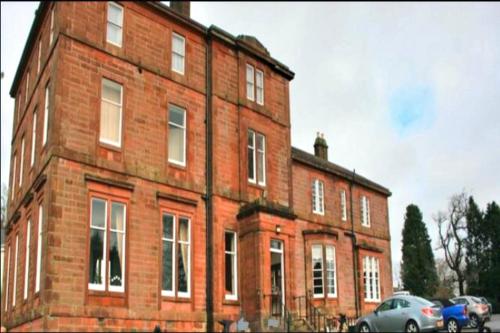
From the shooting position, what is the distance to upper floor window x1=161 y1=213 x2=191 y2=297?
21409 mm

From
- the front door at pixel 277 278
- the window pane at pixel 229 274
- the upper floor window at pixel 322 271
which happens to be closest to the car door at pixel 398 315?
the front door at pixel 277 278

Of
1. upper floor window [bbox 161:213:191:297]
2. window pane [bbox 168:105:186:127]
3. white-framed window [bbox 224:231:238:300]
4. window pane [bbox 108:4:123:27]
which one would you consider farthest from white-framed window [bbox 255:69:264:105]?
upper floor window [bbox 161:213:191:297]

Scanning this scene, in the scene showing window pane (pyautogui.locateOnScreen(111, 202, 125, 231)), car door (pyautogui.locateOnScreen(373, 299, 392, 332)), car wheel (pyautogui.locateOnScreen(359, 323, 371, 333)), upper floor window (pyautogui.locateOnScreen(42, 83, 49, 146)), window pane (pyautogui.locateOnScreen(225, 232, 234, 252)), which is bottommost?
car wheel (pyautogui.locateOnScreen(359, 323, 371, 333))

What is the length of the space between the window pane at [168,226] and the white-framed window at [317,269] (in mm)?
10015

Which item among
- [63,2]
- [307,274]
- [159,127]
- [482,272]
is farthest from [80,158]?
[482,272]

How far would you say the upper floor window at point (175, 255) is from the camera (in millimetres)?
21409

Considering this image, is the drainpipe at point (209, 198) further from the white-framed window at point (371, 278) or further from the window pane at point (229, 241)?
the white-framed window at point (371, 278)

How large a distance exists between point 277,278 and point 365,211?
1301 cm

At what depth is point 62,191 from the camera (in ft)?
61.8

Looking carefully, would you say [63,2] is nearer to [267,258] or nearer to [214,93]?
[214,93]

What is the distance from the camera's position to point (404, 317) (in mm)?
20312

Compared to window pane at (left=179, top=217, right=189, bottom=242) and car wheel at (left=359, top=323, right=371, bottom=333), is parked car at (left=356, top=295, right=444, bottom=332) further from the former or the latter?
window pane at (left=179, top=217, right=189, bottom=242)

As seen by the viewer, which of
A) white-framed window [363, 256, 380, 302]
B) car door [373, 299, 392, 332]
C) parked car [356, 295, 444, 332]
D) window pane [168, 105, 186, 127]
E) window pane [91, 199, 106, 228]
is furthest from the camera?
white-framed window [363, 256, 380, 302]

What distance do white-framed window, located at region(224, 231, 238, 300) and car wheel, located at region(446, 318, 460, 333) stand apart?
26.3 feet
